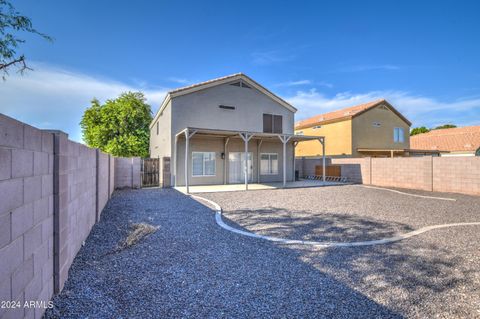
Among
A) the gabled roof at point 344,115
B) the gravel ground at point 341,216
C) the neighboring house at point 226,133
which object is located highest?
the gabled roof at point 344,115

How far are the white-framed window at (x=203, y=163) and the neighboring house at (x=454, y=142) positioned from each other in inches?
791

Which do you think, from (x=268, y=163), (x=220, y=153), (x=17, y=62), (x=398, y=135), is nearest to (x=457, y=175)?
(x=268, y=163)

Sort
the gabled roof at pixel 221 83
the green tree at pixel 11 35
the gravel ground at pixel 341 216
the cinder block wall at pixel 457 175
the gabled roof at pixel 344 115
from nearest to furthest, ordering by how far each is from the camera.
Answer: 1. the gravel ground at pixel 341 216
2. the green tree at pixel 11 35
3. the cinder block wall at pixel 457 175
4. the gabled roof at pixel 221 83
5. the gabled roof at pixel 344 115

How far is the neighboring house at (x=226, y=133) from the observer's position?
14672mm

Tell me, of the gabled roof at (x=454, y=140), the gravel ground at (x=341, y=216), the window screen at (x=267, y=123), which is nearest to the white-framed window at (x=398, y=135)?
the gabled roof at (x=454, y=140)

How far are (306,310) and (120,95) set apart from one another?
30.5 meters

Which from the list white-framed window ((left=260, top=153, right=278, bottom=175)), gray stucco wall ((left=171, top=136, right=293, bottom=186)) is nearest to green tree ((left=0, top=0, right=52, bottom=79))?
gray stucco wall ((left=171, top=136, right=293, bottom=186))

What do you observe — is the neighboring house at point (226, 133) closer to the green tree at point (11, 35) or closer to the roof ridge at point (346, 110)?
the green tree at point (11, 35)

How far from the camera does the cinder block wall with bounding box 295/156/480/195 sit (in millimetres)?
11633

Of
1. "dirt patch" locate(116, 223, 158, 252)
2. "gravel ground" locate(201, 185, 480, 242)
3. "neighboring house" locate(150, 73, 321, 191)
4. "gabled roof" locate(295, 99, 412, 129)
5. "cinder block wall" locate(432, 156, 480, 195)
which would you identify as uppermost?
"gabled roof" locate(295, 99, 412, 129)

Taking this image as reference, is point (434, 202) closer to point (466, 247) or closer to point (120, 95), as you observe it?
point (466, 247)

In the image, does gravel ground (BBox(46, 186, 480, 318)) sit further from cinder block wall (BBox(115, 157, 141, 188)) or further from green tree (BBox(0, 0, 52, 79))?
cinder block wall (BBox(115, 157, 141, 188))

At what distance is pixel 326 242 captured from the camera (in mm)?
4777

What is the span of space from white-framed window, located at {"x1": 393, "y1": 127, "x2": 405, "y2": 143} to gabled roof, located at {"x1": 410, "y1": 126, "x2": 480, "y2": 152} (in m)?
6.09
